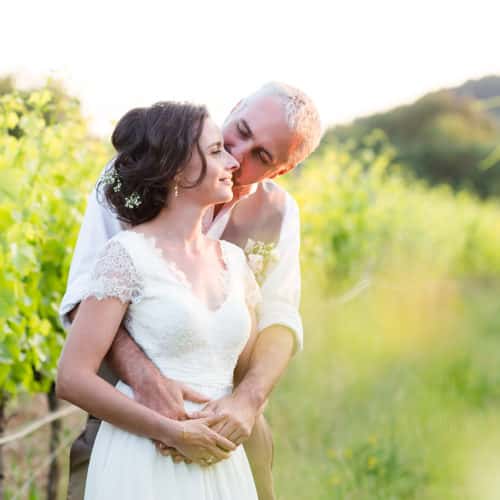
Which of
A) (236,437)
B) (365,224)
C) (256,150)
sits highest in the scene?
(256,150)

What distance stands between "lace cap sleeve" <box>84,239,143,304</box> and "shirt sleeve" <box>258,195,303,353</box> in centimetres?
63

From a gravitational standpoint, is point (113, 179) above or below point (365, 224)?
above

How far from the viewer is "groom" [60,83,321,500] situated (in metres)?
2.94

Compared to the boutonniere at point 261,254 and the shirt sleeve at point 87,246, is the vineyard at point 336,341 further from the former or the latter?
the boutonniere at point 261,254

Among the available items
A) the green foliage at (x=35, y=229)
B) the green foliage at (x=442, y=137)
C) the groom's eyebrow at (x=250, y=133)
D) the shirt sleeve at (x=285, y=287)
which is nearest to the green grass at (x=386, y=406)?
the green foliage at (x=35, y=229)

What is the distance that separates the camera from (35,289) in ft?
12.9

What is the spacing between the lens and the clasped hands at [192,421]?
2623 mm

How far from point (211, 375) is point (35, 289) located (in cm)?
143

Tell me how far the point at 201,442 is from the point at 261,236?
936 millimetres

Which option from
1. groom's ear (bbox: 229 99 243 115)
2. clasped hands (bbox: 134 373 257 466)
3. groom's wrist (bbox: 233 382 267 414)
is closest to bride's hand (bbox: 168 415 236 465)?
clasped hands (bbox: 134 373 257 466)

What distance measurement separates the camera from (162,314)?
2625 millimetres

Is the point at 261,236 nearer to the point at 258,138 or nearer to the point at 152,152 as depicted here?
the point at 258,138

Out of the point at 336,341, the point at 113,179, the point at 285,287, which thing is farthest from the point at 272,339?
the point at 336,341

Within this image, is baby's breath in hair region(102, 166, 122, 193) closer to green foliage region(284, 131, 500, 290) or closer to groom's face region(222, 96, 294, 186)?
groom's face region(222, 96, 294, 186)
